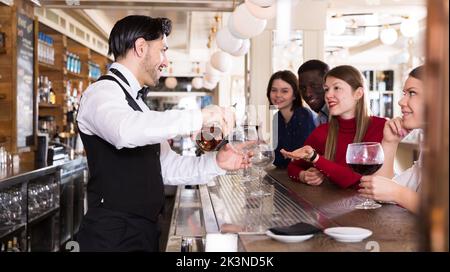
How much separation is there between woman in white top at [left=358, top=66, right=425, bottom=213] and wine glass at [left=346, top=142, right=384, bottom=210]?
0.29ft

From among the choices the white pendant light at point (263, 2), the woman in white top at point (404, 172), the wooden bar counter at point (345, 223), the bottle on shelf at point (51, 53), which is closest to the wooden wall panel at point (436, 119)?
the wooden bar counter at point (345, 223)

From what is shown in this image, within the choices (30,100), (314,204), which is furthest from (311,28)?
(314,204)

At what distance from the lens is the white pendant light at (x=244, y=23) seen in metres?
3.73

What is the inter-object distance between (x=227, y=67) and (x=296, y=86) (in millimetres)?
2969

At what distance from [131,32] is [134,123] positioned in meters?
0.55

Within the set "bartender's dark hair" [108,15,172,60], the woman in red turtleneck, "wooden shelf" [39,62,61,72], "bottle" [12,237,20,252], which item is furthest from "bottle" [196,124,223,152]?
"wooden shelf" [39,62,61,72]

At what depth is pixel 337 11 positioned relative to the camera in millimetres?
7641

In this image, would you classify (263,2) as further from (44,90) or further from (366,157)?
(44,90)

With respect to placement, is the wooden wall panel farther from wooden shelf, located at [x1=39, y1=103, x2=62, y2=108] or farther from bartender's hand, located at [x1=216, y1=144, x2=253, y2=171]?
wooden shelf, located at [x1=39, y1=103, x2=62, y2=108]

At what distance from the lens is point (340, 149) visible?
2.76 m
